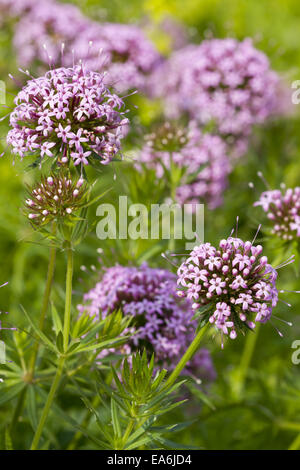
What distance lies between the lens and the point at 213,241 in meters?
4.90

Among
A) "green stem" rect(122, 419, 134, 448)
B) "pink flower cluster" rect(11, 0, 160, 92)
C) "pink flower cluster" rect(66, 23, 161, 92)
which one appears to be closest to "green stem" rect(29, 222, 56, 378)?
"green stem" rect(122, 419, 134, 448)

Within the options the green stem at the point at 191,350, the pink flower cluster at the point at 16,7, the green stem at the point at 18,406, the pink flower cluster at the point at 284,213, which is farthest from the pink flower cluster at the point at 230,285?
the pink flower cluster at the point at 16,7

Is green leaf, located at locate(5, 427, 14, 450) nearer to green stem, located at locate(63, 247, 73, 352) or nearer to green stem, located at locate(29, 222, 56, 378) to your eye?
green stem, located at locate(29, 222, 56, 378)

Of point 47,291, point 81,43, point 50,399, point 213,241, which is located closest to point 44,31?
point 81,43

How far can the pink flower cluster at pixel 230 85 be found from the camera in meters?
5.66

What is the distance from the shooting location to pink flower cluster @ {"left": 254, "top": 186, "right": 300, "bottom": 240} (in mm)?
3904

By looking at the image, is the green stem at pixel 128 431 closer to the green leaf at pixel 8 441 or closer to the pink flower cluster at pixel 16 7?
the green leaf at pixel 8 441

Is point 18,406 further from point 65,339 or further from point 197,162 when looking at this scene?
point 197,162

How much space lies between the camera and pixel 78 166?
9.68 feet

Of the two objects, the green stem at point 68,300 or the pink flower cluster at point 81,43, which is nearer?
the green stem at point 68,300

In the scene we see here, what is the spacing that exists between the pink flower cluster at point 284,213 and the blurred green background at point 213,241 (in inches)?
6.3
